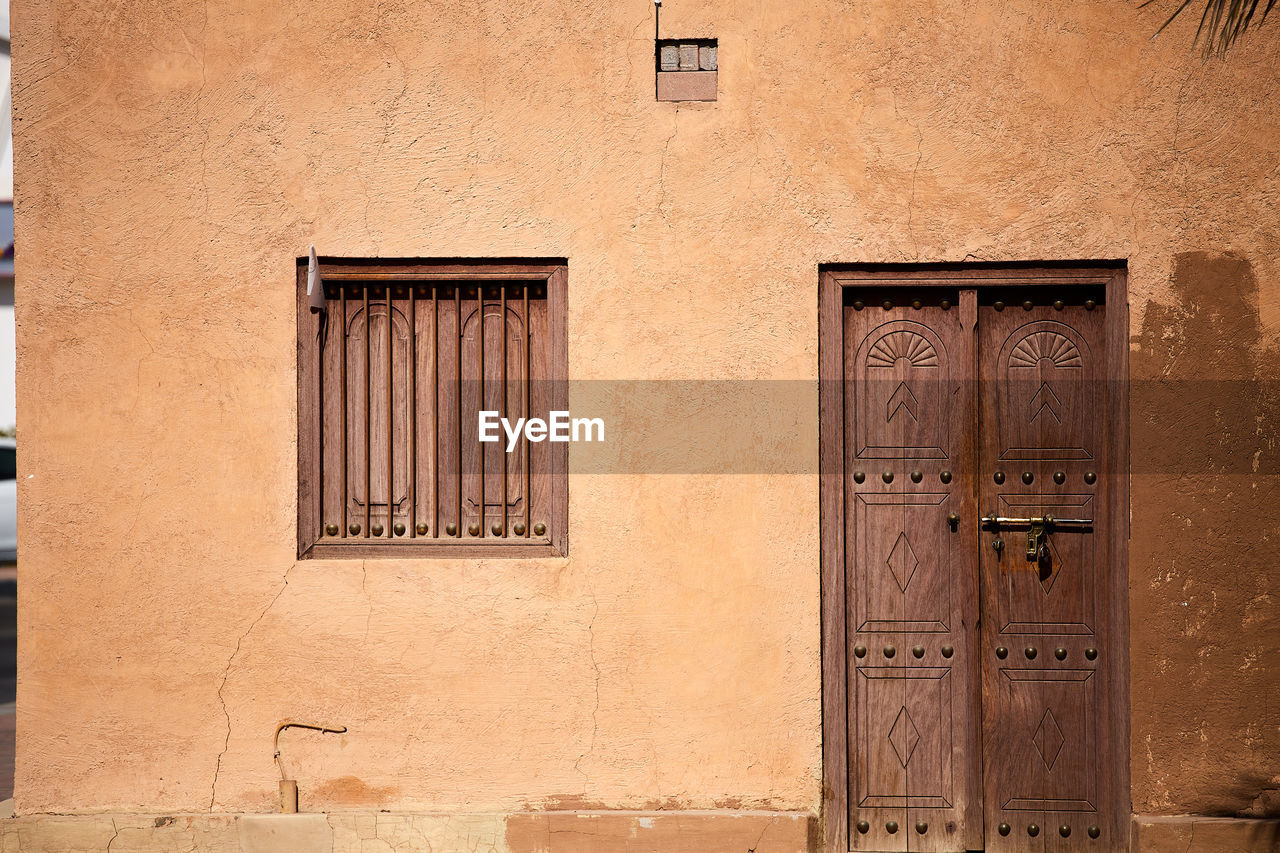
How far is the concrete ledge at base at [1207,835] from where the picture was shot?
167 inches

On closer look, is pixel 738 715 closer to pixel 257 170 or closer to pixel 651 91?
pixel 651 91

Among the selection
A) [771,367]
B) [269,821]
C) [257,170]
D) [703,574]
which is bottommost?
[269,821]

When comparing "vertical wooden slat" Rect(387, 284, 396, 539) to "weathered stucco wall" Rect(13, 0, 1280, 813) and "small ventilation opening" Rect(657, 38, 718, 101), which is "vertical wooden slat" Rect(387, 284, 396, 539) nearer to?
"weathered stucco wall" Rect(13, 0, 1280, 813)

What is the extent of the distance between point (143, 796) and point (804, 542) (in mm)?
3054

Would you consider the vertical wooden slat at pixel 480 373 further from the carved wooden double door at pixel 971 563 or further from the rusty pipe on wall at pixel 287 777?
the carved wooden double door at pixel 971 563

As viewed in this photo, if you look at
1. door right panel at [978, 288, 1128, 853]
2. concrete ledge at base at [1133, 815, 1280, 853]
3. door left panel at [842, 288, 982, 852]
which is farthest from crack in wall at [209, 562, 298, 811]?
concrete ledge at base at [1133, 815, 1280, 853]

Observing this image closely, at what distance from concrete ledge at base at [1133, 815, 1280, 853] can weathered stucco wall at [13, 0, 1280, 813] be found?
0.25 ft

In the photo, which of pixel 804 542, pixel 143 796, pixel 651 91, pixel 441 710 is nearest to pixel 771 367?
pixel 804 542

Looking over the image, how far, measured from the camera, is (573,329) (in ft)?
14.4

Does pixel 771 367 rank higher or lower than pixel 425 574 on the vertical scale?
higher

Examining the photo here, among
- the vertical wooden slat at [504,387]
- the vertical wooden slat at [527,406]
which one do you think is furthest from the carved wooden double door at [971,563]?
the vertical wooden slat at [504,387]

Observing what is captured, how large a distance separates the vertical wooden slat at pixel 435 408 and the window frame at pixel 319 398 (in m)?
0.08

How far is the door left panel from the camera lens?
4469 mm

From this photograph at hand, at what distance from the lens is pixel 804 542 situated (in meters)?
4.38
